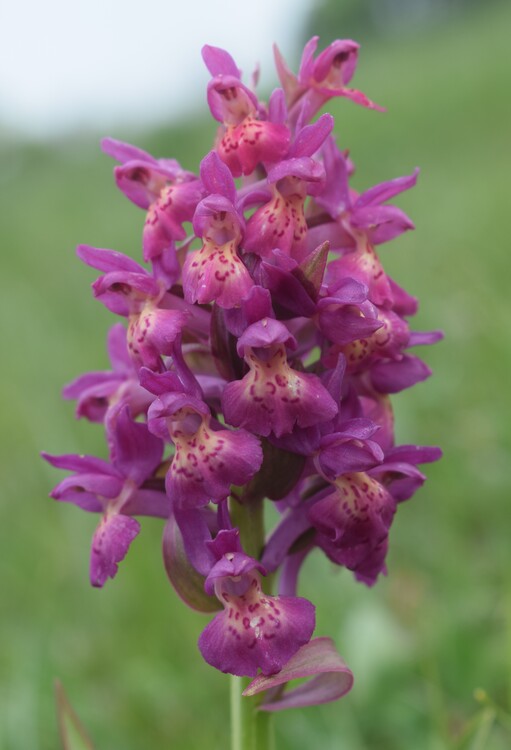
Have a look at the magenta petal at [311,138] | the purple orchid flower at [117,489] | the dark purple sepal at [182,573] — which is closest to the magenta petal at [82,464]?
the purple orchid flower at [117,489]

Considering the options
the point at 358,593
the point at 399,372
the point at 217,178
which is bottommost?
the point at 358,593

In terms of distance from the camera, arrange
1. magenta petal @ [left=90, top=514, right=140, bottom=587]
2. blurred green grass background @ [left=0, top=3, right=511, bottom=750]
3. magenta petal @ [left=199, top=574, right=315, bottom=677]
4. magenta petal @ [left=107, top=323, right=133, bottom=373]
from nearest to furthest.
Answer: magenta petal @ [left=199, top=574, right=315, bottom=677]
magenta petal @ [left=90, top=514, right=140, bottom=587]
magenta petal @ [left=107, top=323, right=133, bottom=373]
blurred green grass background @ [left=0, top=3, right=511, bottom=750]

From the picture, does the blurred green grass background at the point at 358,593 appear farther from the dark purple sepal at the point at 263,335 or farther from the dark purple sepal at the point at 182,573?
the dark purple sepal at the point at 263,335

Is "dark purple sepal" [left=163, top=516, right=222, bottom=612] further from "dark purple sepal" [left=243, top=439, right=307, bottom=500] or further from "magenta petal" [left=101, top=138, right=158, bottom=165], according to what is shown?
"magenta petal" [left=101, top=138, right=158, bottom=165]

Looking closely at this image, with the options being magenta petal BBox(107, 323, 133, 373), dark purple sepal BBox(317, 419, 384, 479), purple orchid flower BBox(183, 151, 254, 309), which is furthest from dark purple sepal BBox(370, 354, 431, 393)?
magenta petal BBox(107, 323, 133, 373)

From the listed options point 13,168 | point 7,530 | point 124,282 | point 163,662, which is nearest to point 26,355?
point 7,530

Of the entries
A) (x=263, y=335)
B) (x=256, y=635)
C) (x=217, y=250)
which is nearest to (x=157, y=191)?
(x=217, y=250)

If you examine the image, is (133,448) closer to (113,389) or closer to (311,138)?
(113,389)
